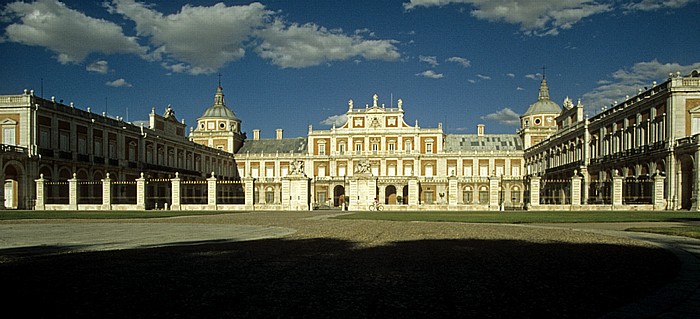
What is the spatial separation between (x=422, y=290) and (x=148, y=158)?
49917mm

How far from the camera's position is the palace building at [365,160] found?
34406 mm

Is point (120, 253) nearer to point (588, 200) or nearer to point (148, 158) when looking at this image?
point (588, 200)

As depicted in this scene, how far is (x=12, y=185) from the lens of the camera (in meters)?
35.9

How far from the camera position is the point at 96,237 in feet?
42.2

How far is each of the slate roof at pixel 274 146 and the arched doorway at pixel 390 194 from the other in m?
14.1

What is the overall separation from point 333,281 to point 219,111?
72871mm

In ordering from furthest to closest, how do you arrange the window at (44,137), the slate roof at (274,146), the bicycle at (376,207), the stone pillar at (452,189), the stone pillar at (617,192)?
the slate roof at (274,146) < the window at (44,137) < the stone pillar at (452,189) < the bicycle at (376,207) < the stone pillar at (617,192)

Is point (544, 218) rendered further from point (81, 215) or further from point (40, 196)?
point (40, 196)

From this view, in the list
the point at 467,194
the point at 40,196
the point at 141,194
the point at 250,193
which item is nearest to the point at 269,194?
the point at 467,194

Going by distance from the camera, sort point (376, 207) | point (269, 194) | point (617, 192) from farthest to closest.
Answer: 1. point (269, 194)
2. point (376, 207)
3. point (617, 192)

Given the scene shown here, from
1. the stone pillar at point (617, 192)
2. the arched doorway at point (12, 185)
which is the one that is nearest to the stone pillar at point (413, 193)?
the stone pillar at point (617, 192)

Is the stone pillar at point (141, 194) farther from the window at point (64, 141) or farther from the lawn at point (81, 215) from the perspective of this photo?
the window at point (64, 141)

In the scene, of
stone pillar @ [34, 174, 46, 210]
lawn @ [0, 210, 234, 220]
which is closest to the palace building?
stone pillar @ [34, 174, 46, 210]

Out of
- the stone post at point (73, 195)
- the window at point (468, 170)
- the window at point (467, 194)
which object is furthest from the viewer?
the window at point (468, 170)
